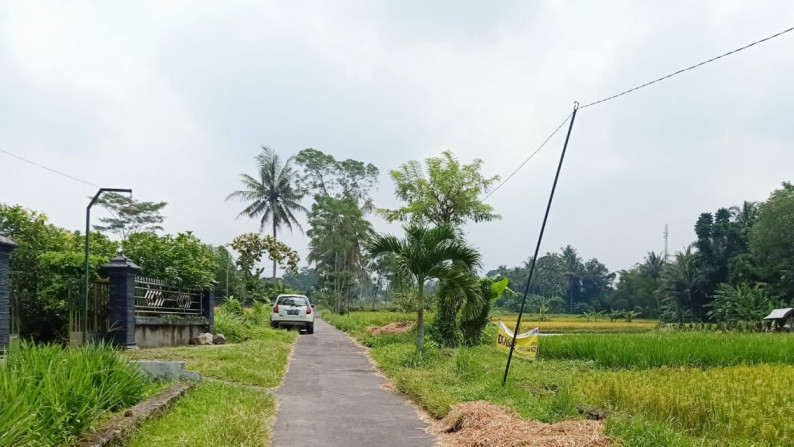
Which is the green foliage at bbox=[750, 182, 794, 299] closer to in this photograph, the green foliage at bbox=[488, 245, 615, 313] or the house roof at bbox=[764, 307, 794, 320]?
the house roof at bbox=[764, 307, 794, 320]

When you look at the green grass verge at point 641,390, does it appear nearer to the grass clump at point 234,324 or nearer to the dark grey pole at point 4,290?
the grass clump at point 234,324

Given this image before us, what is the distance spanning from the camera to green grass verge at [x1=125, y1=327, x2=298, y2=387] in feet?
34.7

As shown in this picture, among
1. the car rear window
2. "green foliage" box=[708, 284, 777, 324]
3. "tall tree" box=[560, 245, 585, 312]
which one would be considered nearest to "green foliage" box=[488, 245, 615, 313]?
"tall tree" box=[560, 245, 585, 312]

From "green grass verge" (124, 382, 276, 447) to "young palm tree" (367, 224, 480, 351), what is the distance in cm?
647

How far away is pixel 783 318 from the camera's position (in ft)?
118

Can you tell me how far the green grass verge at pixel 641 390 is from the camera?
19.9 feet

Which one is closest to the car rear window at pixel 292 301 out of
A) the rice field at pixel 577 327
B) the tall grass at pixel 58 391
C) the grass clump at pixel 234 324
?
the grass clump at pixel 234 324

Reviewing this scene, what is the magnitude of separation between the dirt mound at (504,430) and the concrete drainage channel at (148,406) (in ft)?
10.5

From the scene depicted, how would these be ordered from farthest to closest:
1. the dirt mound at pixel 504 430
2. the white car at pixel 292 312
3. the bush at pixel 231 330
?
the white car at pixel 292 312 < the bush at pixel 231 330 < the dirt mound at pixel 504 430

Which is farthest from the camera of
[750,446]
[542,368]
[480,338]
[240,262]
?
[240,262]

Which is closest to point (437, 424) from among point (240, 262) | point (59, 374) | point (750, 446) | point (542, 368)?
point (750, 446)

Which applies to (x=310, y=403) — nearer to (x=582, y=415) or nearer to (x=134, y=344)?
(x=582, y=415)

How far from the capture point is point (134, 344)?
45.6 feet

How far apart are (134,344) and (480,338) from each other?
10.3m
